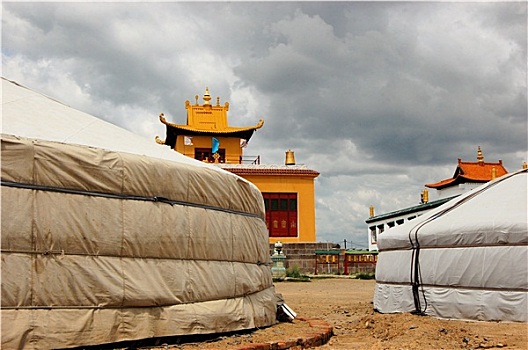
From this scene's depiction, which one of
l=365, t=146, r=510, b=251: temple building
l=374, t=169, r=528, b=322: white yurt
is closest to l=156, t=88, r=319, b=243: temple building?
l=365, t=146, r=510, b=251: temple building

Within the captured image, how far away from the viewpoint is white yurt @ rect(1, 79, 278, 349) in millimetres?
3301

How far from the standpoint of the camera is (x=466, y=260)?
562 cm

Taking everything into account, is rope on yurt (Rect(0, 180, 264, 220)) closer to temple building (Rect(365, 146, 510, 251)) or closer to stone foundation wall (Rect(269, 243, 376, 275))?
stone foundation wall (Rect(269, 243, 376, 275))

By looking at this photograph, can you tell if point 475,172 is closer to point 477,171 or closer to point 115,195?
point 477,171

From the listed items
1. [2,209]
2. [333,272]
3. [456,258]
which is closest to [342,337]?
[456,258]

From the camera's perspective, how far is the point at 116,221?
369cm

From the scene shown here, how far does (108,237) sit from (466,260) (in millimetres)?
3552

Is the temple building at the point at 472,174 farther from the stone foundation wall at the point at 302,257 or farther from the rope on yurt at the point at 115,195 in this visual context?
the rope on yurt at the point at 115,195

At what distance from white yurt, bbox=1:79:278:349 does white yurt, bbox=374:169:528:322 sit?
2093 mm

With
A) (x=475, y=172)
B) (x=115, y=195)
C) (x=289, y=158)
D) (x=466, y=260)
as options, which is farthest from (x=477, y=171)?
(x=115, y=195)

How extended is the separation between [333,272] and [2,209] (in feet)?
44.7

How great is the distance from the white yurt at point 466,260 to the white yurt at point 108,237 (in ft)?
6.87

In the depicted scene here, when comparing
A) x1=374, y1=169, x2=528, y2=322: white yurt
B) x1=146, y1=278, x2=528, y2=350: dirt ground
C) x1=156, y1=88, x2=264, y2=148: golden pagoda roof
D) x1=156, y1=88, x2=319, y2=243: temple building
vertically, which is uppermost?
x1=156, y1=88, x2=264, y2=148: golden pagoda roof

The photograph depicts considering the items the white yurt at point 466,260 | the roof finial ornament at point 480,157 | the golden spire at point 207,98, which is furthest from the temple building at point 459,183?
the white yurt at point 466,260
